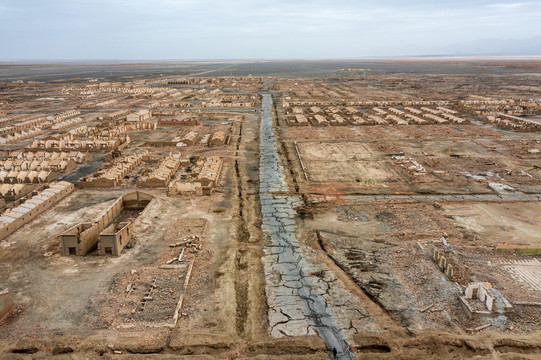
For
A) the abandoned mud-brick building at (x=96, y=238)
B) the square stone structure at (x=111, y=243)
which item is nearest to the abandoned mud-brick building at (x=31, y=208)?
the abandoned mud-brick building at (x=96, y=238)

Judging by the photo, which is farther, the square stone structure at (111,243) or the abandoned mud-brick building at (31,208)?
the abandoned mud-brick building at (31,208)

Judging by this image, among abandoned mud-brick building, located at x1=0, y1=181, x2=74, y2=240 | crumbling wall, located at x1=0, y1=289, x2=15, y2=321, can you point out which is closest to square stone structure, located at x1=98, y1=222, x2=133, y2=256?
crumbling wall, located at x1=0, y1=289, x2=15, y2=321

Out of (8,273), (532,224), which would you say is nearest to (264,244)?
(8,273)

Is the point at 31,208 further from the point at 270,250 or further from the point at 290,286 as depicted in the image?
the point at 290,286

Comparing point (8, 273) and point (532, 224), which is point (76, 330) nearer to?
point (8, 273)

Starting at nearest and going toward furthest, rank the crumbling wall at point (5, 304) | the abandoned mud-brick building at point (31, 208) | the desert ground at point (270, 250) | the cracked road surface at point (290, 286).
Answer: the desert ground at point (270, 250), the cracked road surface at point (290, 286), the crumbling wall at point (5, 304), the abandoned mud-brick building at point (31, 208)

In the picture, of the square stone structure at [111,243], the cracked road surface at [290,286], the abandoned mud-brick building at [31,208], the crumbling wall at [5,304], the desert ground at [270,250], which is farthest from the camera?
the abandoned mud-brick building at [31,208]

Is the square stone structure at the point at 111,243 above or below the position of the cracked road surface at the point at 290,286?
above

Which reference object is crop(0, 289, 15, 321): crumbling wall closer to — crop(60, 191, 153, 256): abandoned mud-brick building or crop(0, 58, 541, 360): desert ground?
crop(0, 58, 541, 360): desert ground

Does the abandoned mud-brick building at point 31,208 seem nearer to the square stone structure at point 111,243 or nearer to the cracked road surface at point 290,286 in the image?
the square stone structure at point 111,243
